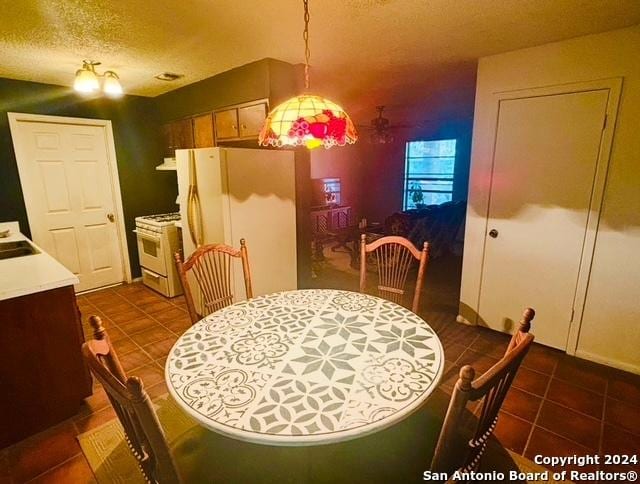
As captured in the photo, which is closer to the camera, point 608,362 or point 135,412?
point 135,412

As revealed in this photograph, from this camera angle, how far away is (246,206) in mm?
2932

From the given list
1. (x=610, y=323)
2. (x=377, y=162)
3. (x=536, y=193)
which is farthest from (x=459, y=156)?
(x=610, y=323)

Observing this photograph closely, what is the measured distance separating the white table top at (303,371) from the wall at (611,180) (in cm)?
182

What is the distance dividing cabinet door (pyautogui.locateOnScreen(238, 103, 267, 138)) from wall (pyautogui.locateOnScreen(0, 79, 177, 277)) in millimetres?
1850

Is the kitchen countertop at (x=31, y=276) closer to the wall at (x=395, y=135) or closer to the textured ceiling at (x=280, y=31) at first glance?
the textured ceiling at (x=280, y=31)

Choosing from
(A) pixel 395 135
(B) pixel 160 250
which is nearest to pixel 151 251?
(B) pixel 160 250

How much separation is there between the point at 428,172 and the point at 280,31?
546cm

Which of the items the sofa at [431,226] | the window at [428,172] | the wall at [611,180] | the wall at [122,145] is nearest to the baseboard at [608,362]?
the wall at [611,180]

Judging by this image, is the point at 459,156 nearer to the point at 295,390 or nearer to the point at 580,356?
the point at 580,356

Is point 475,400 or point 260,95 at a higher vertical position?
point 260,95

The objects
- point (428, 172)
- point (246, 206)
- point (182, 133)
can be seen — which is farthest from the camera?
point (428, 172)

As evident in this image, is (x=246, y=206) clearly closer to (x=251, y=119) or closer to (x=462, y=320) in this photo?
(x=251, y=119)

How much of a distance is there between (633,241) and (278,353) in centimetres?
256

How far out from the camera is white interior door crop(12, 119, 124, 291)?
3.55 m
